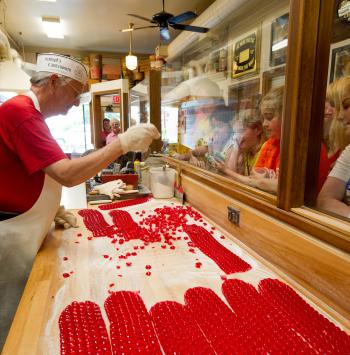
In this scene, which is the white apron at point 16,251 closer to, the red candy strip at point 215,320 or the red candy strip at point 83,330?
the red candy strip at point 83,330

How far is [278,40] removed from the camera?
4.71 ft

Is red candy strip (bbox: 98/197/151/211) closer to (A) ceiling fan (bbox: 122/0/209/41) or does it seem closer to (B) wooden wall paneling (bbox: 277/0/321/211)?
(B) wooden wall paneling (bbox: 277/0/321/211)

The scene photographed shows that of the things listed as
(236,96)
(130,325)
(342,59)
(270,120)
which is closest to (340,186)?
(270,120)

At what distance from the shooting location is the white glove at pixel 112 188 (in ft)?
6.60

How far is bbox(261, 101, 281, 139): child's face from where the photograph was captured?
1.25 metres

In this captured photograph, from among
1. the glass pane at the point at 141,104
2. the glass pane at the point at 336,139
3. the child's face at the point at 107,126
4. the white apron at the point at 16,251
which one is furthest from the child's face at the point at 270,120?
the child's face at the point at 107,126

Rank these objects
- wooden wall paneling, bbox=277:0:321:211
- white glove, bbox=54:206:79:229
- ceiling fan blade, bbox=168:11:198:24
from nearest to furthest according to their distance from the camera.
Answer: wooden wall paneling, bbox=277:0:321:211, white glove, bbox=54:206:79:229, ceiling fan blade, bbox=168:11:198:24

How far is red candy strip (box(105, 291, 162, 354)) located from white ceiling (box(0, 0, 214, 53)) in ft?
12.2

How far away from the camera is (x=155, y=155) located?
2.77 meters

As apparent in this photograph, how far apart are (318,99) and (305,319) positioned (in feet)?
2.22

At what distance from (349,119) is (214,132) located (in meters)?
1.03

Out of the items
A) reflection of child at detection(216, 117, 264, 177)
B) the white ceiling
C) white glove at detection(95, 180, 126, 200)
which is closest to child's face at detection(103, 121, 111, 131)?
the white ceiling

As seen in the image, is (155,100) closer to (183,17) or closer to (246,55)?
(183,17)

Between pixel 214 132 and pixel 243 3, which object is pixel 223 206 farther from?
pixel 243 3
